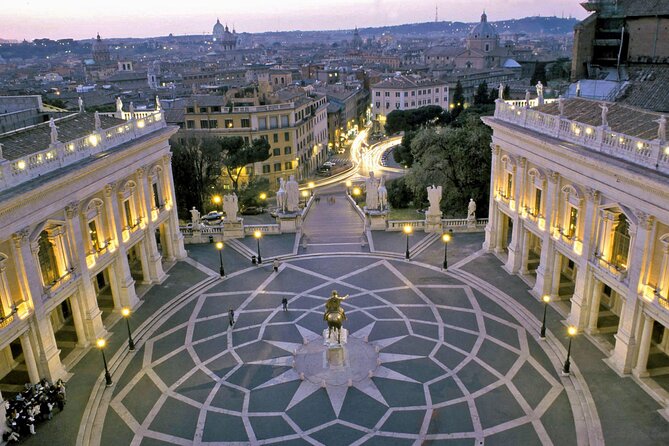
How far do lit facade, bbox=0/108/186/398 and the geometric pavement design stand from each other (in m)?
4.45

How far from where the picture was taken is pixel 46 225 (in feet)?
86.7

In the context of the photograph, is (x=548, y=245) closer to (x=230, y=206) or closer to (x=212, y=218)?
(x=230, y=206)

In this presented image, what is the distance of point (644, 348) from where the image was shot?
2491 centimetres

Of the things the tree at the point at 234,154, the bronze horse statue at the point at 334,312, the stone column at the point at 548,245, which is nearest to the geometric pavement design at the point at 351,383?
the bronze horse statue at the point at 334,312

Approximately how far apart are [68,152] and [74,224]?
12.8 feet

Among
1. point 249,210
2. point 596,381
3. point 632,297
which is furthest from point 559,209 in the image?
point 249,210

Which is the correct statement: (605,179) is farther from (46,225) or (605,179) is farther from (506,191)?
(46,225)

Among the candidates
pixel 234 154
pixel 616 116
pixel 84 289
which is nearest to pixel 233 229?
pixel 84 289

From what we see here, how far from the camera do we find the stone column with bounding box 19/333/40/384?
25078mm

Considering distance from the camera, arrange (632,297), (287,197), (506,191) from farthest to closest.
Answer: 1. (287,197)
2. (506,191)
3. (632,297)

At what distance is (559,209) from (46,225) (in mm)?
28092

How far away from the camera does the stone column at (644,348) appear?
24.7 metres

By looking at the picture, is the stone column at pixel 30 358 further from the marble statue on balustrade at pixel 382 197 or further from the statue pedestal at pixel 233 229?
the marble statue on balustrade at pixel 382 197

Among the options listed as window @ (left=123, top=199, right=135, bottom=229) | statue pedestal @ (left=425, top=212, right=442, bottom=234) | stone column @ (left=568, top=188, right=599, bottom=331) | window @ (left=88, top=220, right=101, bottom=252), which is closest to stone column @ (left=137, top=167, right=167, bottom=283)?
window @ (left=123, top=199, right=135, bottom=229)
